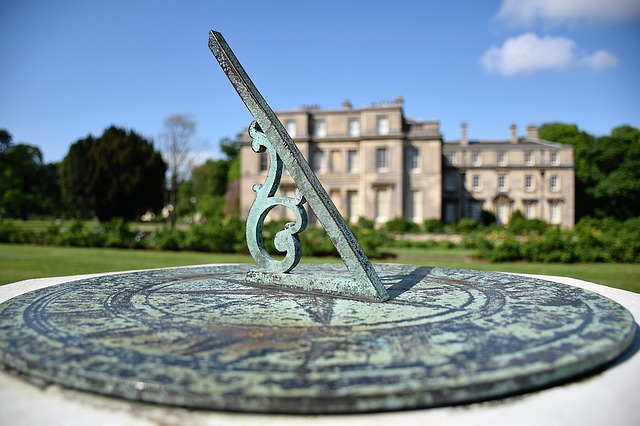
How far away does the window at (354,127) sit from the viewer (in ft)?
127

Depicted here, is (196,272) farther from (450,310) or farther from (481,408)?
(481,408)

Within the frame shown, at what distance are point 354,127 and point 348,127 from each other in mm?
502

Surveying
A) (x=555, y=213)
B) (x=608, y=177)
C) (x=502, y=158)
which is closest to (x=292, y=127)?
(x=502, y=158)

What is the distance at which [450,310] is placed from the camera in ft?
10.6

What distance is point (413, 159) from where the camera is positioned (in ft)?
127

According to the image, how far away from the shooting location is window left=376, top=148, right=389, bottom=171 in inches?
1496

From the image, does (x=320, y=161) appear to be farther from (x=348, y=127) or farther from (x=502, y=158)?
(x=502, y=158)

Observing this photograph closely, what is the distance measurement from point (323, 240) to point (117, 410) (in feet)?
49.7

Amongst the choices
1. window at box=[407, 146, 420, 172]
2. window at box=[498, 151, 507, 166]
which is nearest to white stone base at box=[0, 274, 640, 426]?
window at box=[407, 146, 420, 172]

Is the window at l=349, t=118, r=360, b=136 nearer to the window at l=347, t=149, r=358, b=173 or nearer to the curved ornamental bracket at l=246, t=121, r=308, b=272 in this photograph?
the window at l=347, t=149, r=358, b=173

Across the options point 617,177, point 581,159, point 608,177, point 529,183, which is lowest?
point 529,183

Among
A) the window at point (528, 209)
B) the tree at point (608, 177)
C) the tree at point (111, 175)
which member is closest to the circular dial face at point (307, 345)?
the tree at point (111, 175)

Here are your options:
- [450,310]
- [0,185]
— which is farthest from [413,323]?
[0,185]

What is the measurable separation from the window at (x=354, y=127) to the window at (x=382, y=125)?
1.81 metres
